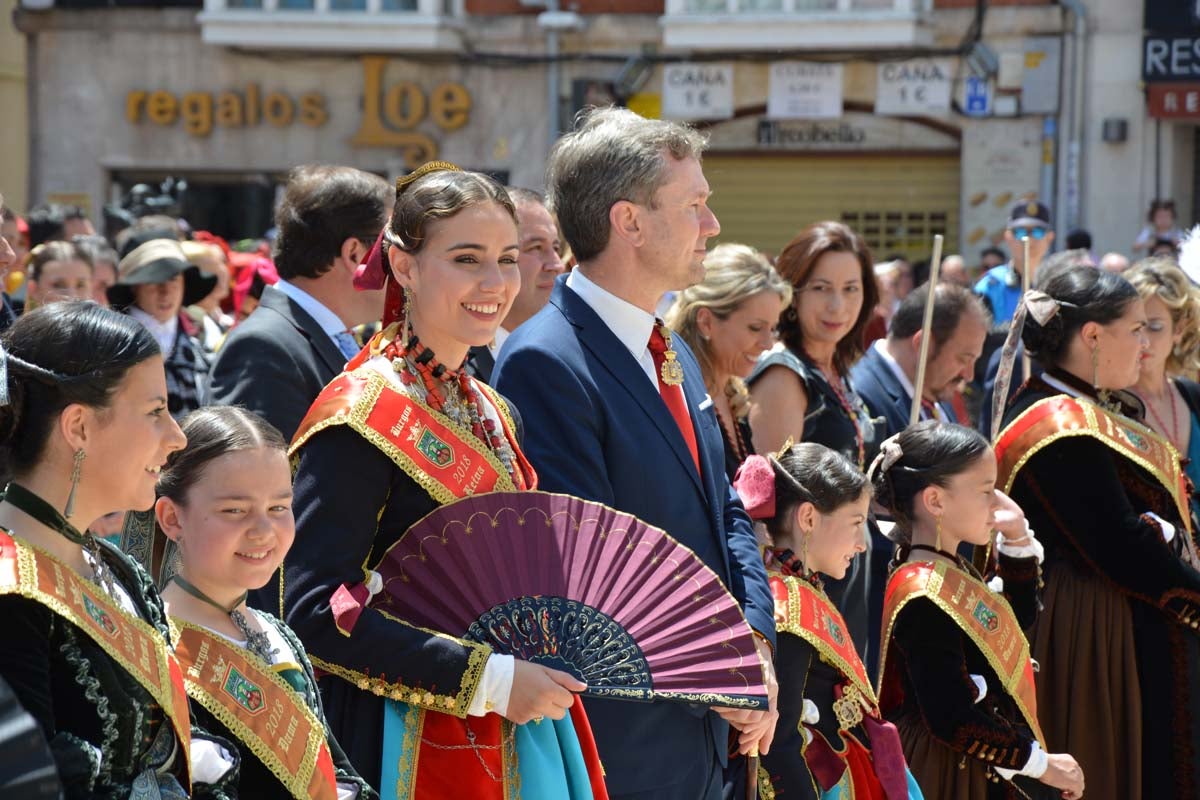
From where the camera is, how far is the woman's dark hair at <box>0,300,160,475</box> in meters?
2.32

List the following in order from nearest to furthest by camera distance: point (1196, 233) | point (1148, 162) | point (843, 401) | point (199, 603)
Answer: point (199, 603), point (843, 401), point (1196, 233), point (1148, 162)

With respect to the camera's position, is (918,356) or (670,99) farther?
(670,99)

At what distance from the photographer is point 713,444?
3.32 metres

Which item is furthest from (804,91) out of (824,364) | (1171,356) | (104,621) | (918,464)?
(104,621)

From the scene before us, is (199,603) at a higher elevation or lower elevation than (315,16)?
lower

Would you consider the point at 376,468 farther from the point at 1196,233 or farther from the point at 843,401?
the point at 1196,233

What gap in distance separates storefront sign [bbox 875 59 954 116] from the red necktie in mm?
13957

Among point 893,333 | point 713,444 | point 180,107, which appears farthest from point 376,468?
point 180,107

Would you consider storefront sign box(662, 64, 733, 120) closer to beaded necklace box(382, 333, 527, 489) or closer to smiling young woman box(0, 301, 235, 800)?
beaded necklace box(382, 333, 527, 489)

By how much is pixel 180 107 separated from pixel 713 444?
15.7 meters

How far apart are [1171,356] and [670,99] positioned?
11.5m

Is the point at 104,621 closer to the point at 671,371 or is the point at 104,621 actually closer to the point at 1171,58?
the point at 671,371

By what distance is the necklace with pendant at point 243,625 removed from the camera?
272cm

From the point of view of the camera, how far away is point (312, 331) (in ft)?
13.0
